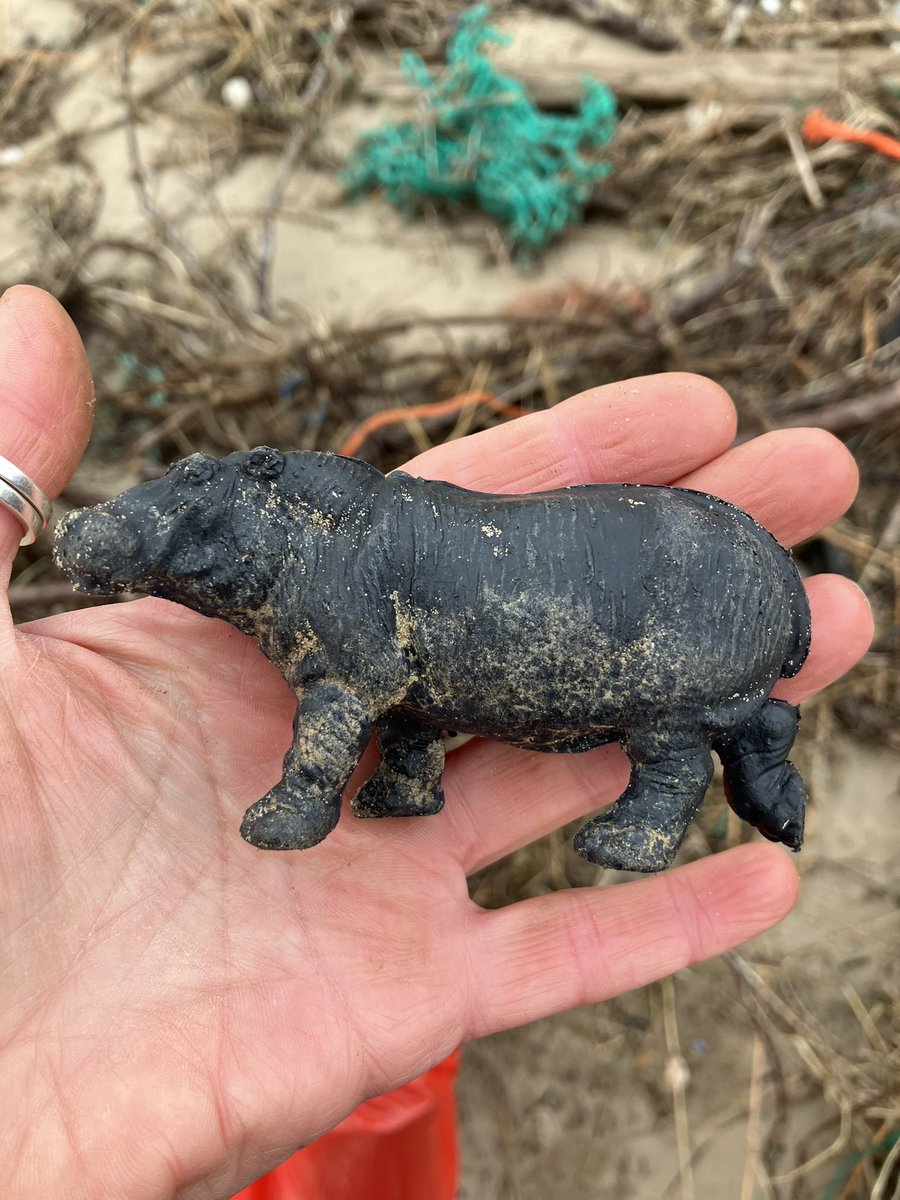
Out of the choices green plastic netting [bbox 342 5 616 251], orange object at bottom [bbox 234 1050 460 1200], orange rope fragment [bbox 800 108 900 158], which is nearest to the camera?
orange object at bottom [bbox 234 1050 460 1200]

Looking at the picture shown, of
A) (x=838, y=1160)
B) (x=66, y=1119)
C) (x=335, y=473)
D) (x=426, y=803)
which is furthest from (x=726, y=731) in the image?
(x=838, y=1160)

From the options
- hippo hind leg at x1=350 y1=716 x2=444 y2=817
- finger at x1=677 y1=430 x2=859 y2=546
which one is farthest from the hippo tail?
hippo hind leg at x1=350 y1=716 x2=444 y2=817

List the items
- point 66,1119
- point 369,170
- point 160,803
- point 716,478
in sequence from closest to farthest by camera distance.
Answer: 1. point 66,1119
2. point 160,803
3. point 716,478
4. point 369,170

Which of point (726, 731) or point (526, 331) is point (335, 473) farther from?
point (526, 331)

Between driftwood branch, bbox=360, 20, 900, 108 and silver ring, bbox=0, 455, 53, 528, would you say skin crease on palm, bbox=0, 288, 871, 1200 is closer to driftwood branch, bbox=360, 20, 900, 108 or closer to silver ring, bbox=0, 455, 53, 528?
silver ring, bbox=0, 455, 53, 528

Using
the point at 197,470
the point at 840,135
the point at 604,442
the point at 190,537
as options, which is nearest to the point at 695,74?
the point at 840,135

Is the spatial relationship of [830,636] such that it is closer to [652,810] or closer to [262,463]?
[652,810]
